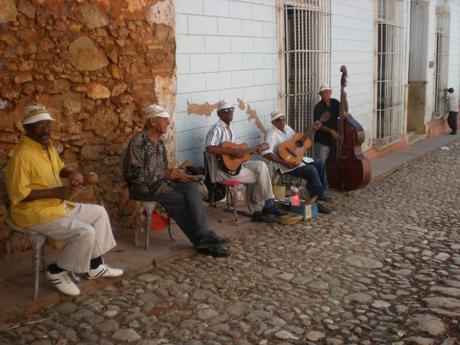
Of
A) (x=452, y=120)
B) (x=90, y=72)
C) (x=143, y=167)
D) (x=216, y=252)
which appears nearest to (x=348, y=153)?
(x=216, y=252)

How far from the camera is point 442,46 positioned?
1441 centimetres

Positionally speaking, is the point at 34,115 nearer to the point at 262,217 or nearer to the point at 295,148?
the point at 262,217

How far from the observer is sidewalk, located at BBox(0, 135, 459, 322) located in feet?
12.2

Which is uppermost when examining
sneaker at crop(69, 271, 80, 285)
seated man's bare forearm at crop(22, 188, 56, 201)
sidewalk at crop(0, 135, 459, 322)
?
seated man's bare forearm at crop(22, 188, 56, 201)

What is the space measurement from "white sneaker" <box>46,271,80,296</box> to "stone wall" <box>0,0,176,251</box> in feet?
2.58

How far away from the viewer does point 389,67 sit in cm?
1087

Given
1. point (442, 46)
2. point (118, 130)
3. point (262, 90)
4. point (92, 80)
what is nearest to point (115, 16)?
point (92, 80)

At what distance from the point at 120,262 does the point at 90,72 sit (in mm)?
1691

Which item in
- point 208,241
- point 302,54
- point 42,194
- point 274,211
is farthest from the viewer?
point 302,54

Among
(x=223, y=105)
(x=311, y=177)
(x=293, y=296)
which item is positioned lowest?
(x=293, y=296)

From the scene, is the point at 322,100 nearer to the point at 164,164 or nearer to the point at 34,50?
the point at 164,164

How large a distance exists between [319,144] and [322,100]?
61 cm

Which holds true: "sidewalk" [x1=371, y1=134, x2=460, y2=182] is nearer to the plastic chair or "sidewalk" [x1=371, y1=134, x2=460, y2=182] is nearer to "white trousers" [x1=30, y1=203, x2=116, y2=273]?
the plastic chair

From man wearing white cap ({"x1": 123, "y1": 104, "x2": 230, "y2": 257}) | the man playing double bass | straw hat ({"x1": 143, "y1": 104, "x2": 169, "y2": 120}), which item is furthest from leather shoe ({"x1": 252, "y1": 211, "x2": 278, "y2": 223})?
straw hat ({"x1": 143, "y1": 104, "x2": 169, "y2": 120})
